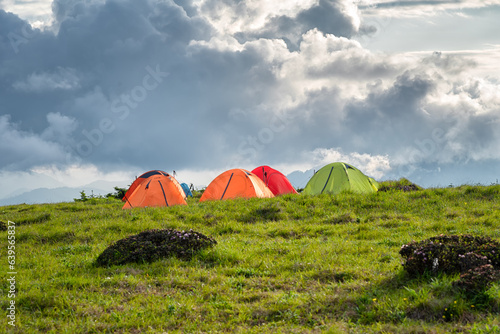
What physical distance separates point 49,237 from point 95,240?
76.7 inches

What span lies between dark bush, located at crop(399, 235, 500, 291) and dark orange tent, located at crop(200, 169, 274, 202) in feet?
45.1

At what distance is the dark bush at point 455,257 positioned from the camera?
8102mm

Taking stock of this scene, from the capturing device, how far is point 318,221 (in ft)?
53.5

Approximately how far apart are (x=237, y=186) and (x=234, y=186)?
17 cm

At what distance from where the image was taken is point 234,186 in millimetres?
22750

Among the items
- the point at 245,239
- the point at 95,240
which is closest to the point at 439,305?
the point at 245,239

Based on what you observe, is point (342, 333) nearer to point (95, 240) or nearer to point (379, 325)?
point (379, 325)

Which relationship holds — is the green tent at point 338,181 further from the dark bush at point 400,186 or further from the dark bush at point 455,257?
the dark bush at point 455,257

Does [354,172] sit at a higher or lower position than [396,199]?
higher

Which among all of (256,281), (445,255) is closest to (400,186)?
(445,255)

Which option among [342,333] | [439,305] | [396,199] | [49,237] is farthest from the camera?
[396,199]

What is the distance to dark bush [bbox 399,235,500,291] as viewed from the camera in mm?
8102

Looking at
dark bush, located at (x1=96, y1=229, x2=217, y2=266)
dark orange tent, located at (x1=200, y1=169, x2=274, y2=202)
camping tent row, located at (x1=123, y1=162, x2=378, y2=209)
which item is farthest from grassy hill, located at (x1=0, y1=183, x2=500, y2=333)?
dark orange tent, located at (x1=200, y1=169, x2=274, y2=202)

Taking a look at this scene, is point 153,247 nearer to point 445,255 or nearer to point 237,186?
point 445,255
